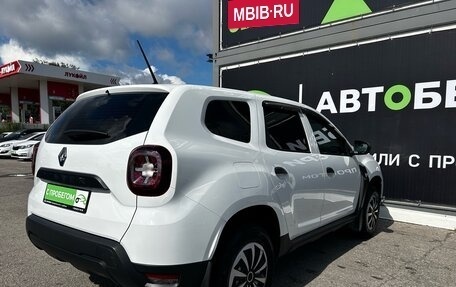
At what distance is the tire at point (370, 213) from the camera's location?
5.16m

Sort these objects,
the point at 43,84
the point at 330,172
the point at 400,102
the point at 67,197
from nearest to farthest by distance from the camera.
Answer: the point at 67,197, the point at 330,172, the point at 400,102, the point at 43,84

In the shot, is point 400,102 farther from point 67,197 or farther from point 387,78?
point 67,197

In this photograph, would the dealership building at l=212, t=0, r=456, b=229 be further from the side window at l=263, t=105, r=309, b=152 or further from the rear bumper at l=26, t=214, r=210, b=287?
the rear bumper at l=26, t=214, r=210, b=287

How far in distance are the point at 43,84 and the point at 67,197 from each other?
32384 mm

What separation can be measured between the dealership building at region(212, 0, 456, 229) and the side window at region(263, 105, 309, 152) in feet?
11.8

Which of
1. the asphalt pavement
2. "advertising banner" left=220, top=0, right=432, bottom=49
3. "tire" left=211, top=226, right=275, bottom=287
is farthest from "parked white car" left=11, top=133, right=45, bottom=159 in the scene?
"tire" left=211, top=226, right=275, bottom=287

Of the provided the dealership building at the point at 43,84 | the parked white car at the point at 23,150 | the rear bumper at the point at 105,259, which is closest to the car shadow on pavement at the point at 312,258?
the rear bumper at the point at 105,259

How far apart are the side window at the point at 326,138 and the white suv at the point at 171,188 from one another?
0.62m

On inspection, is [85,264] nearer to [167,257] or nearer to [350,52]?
[167,257]

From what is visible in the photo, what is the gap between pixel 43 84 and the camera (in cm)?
3145

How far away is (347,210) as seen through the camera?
4547 millimetres

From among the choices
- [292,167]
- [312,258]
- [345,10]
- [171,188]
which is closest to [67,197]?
[171,188]

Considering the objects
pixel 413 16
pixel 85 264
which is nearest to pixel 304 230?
pixel 85 264

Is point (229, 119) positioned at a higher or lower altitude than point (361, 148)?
higher
